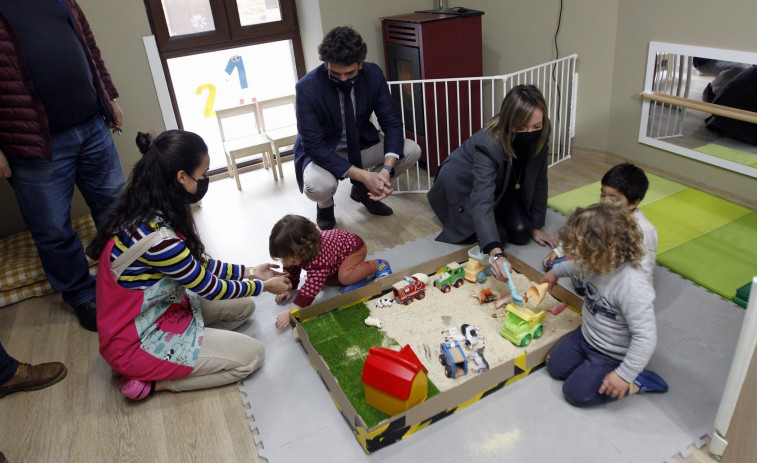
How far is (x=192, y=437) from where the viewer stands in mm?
1871

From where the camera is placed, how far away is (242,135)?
4.15 metres

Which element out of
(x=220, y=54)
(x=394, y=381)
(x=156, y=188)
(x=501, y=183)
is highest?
(x=220, y=54)

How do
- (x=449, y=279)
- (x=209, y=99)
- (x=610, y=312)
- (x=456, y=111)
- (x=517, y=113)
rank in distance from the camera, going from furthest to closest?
(x=209, y=99), (x=456, y=111), (x=449, y=279), (x=517, y=113), (x=610, y=312)

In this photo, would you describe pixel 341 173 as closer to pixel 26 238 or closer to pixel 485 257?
pixel 485 257

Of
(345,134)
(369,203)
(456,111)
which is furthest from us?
(456,111)

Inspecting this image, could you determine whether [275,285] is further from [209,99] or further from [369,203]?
[209,99]

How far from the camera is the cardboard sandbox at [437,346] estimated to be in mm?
1738

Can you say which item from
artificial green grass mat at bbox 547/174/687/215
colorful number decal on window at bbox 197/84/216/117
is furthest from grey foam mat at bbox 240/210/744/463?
colorful number decal on window at bbox 197/84/216/117

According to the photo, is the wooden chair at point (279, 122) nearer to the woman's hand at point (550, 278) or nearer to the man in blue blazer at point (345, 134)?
the man in blue blazer at point (345, 134)

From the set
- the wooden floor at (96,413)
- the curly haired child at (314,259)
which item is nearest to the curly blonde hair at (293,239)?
the curly haired child at (314,259)

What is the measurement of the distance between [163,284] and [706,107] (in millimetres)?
2959

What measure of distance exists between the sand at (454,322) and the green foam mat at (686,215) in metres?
0.78

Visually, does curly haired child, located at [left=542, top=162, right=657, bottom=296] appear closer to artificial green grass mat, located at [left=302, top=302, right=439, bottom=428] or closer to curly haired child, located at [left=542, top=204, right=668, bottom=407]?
curly haired child, located at [left=542, top=204, right=668, bottom=407]

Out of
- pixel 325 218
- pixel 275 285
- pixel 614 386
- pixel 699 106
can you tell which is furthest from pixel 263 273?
pixel 699 106
